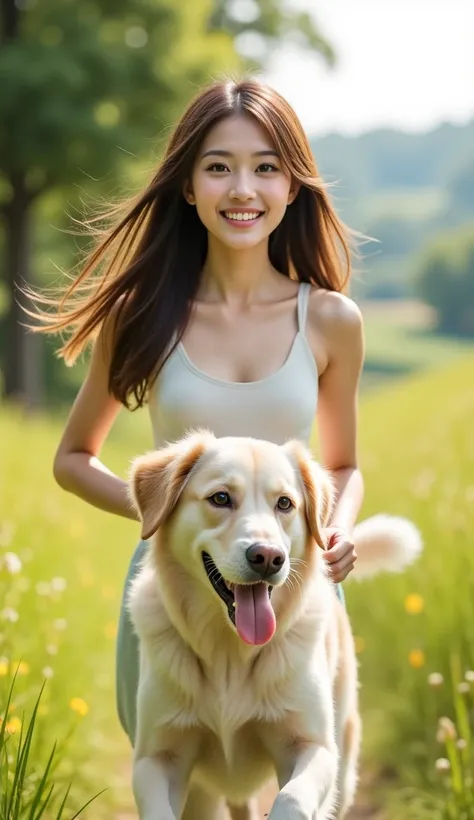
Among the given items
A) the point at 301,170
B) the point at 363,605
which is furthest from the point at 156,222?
the point at 363,605

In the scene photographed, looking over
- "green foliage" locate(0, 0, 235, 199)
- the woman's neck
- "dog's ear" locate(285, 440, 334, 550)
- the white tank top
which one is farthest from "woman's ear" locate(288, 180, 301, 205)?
"green foliage" locate(0, 0, 235, 199)

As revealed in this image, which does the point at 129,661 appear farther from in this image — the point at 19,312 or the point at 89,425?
the point at 19,312

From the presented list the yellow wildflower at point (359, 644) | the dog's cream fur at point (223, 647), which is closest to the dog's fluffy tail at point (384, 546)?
the dog's cream fur at point (223, 647)

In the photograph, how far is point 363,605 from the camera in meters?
6.25

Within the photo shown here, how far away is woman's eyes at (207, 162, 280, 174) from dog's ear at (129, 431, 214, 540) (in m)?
0.88

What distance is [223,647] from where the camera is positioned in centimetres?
289

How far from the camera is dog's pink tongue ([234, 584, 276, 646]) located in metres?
2.65

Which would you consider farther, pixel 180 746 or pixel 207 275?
pixel 207 275

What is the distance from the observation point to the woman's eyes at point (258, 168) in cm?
330

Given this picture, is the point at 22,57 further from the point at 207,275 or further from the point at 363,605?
the point at 207,275

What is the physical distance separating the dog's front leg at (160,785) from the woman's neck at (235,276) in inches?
57.6

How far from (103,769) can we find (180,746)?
6.58 feet

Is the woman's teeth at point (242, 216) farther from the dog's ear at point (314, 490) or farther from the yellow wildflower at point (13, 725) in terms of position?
the yellow wildflower at point (13, 725)

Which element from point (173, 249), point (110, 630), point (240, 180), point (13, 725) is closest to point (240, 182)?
point (240, 180)
